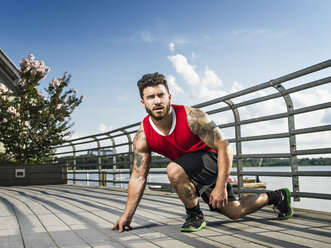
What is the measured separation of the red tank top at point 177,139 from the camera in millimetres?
2561

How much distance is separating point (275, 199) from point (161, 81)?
4.12 feet

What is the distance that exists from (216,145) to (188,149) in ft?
0.83

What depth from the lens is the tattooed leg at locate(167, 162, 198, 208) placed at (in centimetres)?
256

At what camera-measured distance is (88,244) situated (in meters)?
2.20

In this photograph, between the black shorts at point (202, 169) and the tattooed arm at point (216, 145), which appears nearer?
the tattooed arm at point (216, 145)

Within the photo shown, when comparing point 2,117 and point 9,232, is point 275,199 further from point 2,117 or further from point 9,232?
point 2,117

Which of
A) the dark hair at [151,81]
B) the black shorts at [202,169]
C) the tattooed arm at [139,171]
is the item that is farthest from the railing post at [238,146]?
the dark hair at [151,81]

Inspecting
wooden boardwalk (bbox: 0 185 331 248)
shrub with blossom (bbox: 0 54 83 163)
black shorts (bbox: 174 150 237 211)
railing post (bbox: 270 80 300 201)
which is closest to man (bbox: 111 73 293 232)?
black shorts (bbox: 174 150 237 211)

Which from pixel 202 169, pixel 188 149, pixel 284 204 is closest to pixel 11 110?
pixel 188 149

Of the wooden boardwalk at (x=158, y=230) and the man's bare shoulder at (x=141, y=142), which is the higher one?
the man's bare shoulder at (x=141, y=142)

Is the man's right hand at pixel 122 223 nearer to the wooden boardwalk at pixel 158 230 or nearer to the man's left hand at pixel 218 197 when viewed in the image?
the wooden boardwalk at pixel 158 230

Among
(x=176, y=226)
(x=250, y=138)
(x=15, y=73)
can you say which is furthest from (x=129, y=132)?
(x=15, y=73)

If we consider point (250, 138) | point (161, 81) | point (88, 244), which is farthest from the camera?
point (250, 138)

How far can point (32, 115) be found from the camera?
11.3m
